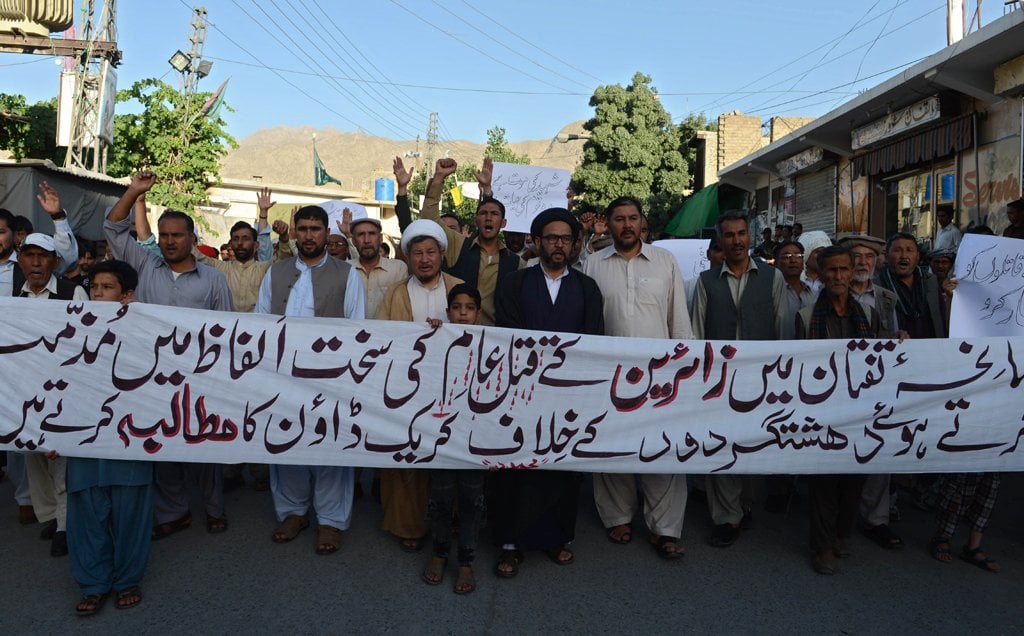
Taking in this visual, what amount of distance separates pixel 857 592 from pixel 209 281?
3778 millimetres

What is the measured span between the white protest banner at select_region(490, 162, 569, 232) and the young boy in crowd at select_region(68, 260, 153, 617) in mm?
4068

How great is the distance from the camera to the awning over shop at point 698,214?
56.6ft

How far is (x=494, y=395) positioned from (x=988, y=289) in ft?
9.24

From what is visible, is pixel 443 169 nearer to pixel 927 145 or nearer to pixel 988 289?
pixel 988 289

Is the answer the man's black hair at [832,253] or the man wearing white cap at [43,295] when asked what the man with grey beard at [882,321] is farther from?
the man wearing white cap at [43,295]

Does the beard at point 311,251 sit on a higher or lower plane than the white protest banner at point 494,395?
higher

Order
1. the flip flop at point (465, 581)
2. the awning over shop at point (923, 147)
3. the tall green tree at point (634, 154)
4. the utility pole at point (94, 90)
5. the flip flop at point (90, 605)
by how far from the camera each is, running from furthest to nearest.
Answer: the tall green tree at point (634, 154)
the utility pole at point (94, 90)
the awning over shop at point (923, 147)
the flip flop at point (465, 581)
the flip flop at point (90, 605)

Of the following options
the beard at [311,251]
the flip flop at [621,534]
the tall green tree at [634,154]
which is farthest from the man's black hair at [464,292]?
the tall green tree at [634,154]

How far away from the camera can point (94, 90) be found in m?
16.4

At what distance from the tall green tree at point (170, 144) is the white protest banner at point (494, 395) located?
15506mm

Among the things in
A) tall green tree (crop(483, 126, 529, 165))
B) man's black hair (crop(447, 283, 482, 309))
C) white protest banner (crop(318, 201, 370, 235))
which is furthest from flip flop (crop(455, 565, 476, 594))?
tall green tree (crop(483, 126, 529, 165))

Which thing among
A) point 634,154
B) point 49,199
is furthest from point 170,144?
point 49,199

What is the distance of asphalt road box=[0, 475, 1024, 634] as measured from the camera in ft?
10.7

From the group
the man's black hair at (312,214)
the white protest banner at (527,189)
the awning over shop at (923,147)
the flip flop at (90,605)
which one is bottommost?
the flip flop at (90,605)
